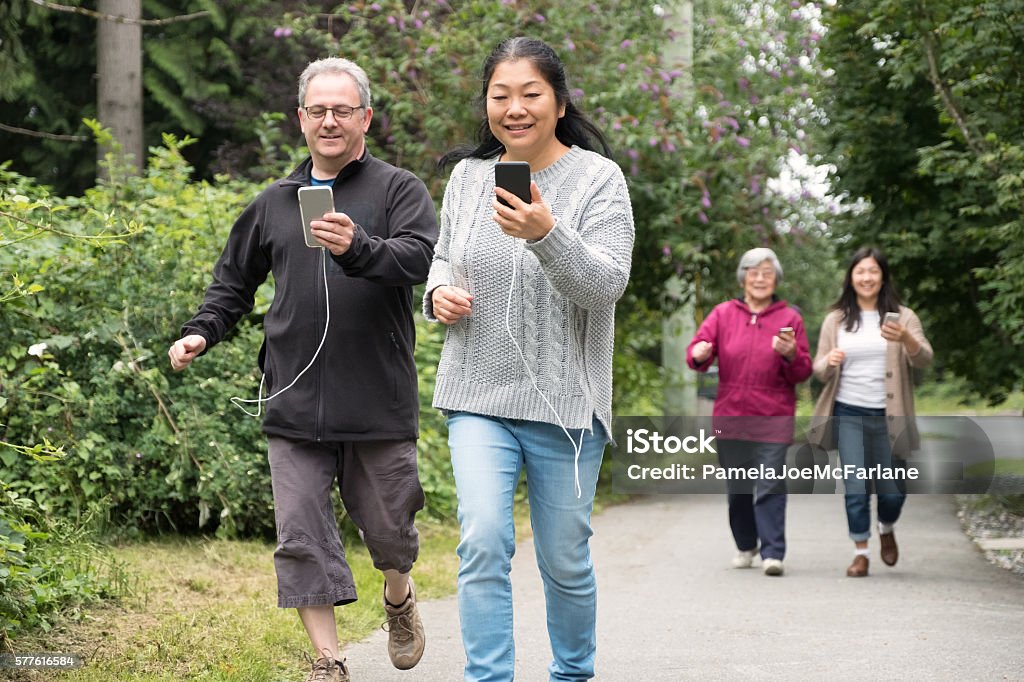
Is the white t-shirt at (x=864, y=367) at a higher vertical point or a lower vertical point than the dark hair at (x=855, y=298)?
lower

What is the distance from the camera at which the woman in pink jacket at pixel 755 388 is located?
8305 millimetres

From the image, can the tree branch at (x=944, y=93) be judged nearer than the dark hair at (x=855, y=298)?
No

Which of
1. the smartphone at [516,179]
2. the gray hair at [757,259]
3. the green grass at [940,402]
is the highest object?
the smartphone at [516,179]

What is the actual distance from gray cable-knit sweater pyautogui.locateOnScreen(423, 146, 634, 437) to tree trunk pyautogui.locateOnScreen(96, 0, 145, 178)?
9.15 m

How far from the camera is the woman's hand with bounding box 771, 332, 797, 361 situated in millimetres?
8141

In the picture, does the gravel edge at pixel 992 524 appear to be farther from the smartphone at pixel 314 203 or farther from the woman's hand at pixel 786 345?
the smartphone at pixel 314 203

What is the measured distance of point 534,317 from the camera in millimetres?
→ 4070

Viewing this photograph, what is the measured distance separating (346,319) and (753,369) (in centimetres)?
430

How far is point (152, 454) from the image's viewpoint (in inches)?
282

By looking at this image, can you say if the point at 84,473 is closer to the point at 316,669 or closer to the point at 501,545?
the point at 316,669

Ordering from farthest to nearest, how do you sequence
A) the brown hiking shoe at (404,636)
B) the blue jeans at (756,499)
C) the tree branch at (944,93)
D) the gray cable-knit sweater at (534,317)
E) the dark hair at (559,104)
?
1. the tree branch at (944,93)
2. the blue jeans at (756,499)
3. the brown hiking shoe at (404,636)
4. the dark hair at (559,104)
5. the gray cable-knit sweater at (534,317)

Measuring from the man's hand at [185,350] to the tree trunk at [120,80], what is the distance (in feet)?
27.8

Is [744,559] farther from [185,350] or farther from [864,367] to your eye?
[185,350]

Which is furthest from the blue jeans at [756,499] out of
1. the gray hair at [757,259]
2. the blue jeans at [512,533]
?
the blue jeans at [512,533]
